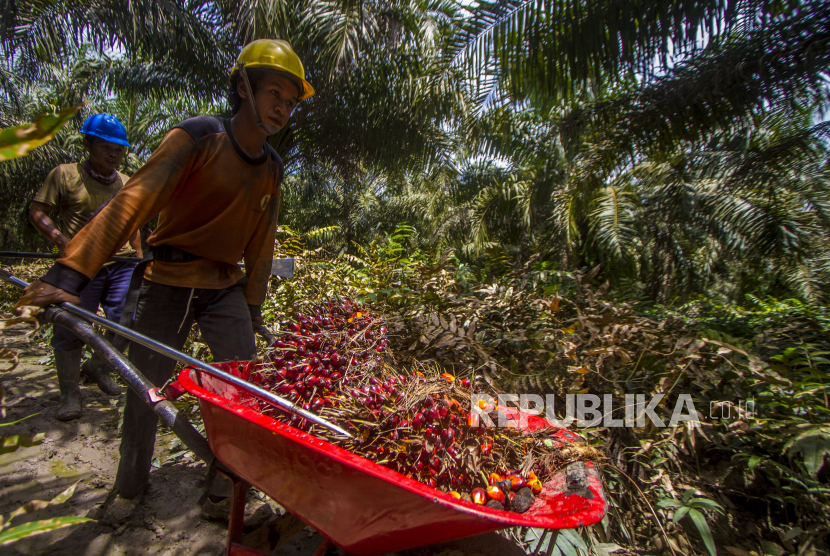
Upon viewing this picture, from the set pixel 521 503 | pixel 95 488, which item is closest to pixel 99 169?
pixel 95 488

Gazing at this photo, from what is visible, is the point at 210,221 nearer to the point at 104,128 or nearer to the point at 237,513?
the point at 237,513

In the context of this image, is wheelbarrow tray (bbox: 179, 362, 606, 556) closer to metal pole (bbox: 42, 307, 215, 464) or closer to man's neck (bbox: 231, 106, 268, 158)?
metal pole (bbox: 42, 307, 215, 464)

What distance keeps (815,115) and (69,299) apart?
5.78 metres

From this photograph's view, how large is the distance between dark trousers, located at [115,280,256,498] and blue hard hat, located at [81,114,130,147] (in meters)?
1.64

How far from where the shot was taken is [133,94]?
285 inches

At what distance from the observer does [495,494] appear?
130 centimetres

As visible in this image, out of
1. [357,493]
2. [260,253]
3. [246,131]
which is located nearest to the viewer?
[357,493]

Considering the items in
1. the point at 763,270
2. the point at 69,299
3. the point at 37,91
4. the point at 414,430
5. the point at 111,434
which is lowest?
the point at 111,434

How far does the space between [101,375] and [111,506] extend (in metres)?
2.06

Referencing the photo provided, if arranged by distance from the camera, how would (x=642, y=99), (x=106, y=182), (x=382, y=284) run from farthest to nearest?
(x=642, y=99) → (x=382, y=284) → (x=106, y=182)

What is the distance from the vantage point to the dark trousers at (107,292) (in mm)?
3086

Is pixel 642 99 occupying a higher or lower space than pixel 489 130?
lower

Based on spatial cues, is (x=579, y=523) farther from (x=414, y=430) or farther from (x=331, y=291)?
(x=331, y=291)

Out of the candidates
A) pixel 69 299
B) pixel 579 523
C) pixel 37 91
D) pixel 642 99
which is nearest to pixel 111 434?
pixel 69 299
